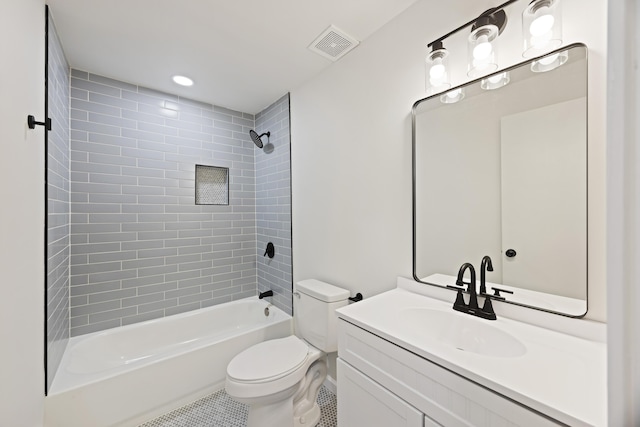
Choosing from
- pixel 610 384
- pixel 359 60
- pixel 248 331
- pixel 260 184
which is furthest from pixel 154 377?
pixel 359 60

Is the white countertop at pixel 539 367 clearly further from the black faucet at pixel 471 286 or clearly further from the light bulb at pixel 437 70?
the light bulb at pixel 437 70

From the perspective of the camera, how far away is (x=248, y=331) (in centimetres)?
215

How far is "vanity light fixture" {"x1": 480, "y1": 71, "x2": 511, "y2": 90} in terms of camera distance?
1104 millimetres

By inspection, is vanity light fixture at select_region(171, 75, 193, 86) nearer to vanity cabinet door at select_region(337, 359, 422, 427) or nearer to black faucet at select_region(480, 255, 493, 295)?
vanity cabinet door at select_region(337, 359, 422, 427)

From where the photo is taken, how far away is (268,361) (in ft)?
5.12

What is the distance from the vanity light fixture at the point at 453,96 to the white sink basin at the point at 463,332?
1023 mm

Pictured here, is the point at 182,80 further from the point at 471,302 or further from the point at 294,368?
the point at 471,302

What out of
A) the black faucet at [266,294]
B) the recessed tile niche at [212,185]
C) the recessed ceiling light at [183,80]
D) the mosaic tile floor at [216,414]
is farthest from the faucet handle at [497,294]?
the recessed ceiling light at [183,80]

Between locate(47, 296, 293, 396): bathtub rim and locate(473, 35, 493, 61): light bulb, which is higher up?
locate(473, 35, 493, 61): light bulb

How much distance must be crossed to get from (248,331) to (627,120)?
235 centimetres

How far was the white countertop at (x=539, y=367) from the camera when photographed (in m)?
0.61

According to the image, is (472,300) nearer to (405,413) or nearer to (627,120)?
(405,413)

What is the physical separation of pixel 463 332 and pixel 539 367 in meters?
0.36

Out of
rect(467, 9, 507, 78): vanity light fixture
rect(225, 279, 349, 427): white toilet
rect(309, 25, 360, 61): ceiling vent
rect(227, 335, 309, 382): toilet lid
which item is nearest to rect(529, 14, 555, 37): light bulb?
rect(467, 9, 507, 78): vanity light fixture
